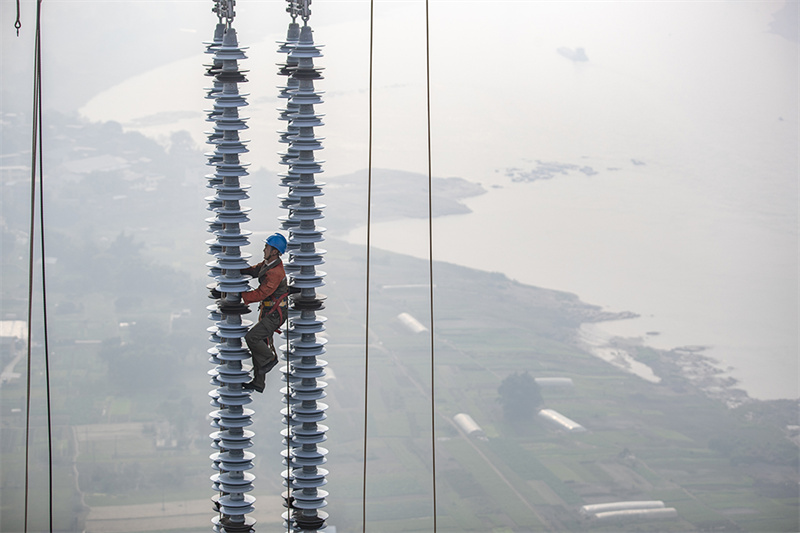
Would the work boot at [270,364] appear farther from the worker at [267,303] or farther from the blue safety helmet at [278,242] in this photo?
the blue safety helmet at [278,242]

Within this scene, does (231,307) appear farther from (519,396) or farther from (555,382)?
(555,382)

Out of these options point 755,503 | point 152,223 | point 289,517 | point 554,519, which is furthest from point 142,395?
point 289,517

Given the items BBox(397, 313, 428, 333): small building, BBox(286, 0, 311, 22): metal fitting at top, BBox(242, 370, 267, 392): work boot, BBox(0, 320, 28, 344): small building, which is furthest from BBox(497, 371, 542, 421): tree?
BBox(286, 0, 311, 22): metal fitting at top

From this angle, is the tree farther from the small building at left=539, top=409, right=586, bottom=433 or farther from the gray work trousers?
the gray work trousers

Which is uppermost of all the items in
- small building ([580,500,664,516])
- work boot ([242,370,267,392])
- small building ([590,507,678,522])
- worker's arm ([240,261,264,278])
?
worker's arm ([240,261,264,278])

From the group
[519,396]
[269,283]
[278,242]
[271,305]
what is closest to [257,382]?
[271,305]
